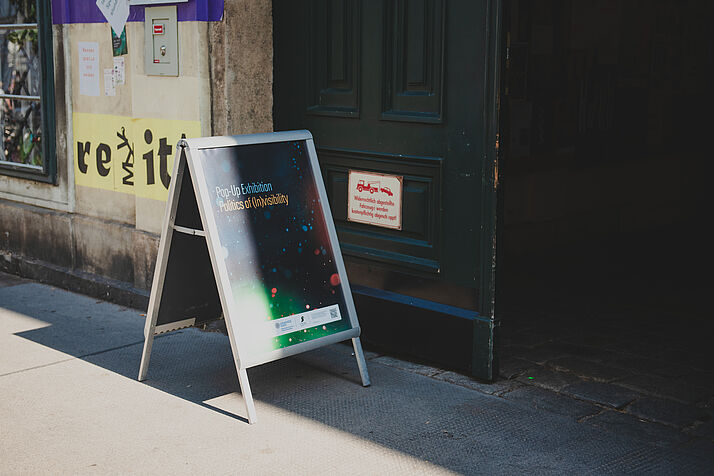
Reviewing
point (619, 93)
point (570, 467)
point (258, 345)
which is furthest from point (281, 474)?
point (619, 93)

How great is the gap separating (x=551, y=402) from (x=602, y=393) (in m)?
0.31

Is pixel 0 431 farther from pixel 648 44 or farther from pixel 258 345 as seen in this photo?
pixel 648 44

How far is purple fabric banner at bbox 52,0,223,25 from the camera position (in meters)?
5.44

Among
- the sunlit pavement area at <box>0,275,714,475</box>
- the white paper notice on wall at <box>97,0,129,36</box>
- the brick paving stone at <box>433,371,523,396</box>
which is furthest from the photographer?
the white paper notice on wall at <box>97,0,129,36</box>

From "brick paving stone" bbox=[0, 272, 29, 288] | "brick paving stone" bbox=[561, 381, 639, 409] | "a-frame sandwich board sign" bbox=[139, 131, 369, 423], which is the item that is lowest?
"brick paving stone" bbox=[561, 381, 639, 409]

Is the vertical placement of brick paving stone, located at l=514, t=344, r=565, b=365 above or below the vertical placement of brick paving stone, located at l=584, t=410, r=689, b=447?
above

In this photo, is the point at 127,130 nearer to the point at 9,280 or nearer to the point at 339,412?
the point at 9,280

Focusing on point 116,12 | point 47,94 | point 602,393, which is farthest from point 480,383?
point 47,94

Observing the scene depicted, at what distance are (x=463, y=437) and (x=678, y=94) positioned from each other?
6.14 m

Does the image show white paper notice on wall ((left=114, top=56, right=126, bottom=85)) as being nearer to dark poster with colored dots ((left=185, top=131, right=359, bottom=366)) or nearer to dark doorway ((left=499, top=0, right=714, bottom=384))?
dark poster with colored dots ((left=185, top=131, right=359, bottom=366))

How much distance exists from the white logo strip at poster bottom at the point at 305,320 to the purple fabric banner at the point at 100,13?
1.97 metres

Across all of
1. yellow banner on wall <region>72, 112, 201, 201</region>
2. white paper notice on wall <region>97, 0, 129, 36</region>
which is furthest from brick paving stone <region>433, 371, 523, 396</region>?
white paper notice on wall <region>97, 0, 129, 36</region>

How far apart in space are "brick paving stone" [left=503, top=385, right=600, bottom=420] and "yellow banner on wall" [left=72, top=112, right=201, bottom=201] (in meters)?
2.51

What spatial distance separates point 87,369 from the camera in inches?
198
